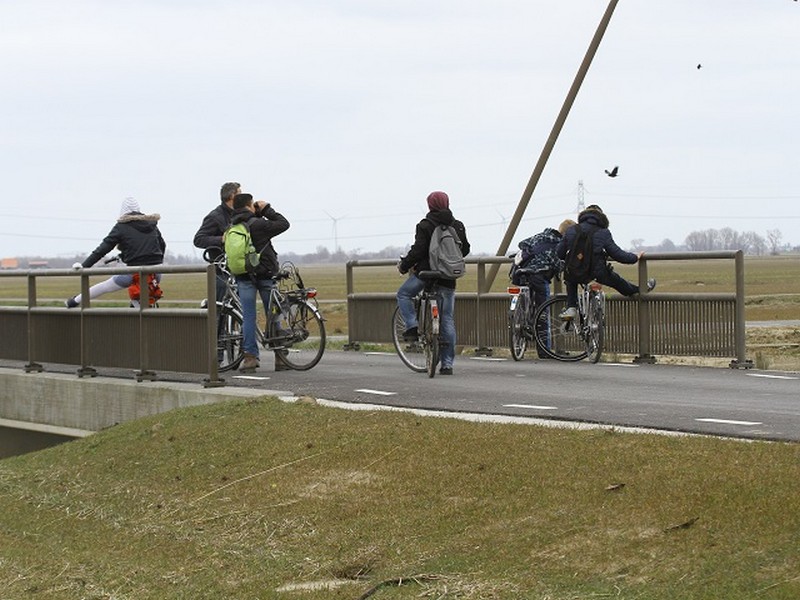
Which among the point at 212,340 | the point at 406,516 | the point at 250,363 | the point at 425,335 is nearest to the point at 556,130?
the point at 425,335

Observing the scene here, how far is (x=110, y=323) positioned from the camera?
15.5 metres

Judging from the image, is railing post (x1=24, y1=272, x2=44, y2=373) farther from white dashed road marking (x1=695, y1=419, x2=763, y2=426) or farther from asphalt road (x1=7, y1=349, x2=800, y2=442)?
white dashed road marking (x1=695, y1=419, x2=763, y2=426)

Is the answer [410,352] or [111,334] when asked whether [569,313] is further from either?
[111,334]

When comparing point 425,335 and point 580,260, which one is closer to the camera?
point 425,335

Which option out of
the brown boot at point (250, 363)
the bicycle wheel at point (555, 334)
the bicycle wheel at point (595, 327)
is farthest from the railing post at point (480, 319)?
the brown boot at point (250, 363)

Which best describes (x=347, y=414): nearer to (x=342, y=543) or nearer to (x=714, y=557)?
(x=342, y=543)

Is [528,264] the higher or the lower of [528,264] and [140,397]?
the higher

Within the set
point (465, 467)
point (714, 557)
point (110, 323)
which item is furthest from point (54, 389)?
point (714, 557)

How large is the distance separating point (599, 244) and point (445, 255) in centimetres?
247

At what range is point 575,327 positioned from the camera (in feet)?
59.5

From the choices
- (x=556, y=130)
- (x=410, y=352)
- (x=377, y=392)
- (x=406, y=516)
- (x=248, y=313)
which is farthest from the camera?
(x=556, y=130)

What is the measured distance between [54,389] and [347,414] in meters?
5.37

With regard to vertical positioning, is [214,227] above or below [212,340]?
above

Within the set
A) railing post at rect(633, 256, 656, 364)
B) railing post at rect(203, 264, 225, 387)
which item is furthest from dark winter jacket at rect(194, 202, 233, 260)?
railing post at rect(633, 256, 656, 364)
